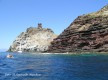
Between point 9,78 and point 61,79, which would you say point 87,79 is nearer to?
point 61,79

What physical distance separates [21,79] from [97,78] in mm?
15637

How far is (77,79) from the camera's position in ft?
184

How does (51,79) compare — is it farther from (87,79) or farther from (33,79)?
(87,79)

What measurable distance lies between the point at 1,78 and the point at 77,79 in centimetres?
1601

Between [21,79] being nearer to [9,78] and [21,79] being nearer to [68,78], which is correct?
[9,78]

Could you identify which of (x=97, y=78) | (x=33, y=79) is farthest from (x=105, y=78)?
(x=33, y=79)

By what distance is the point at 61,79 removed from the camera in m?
56.7

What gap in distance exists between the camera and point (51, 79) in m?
56.4

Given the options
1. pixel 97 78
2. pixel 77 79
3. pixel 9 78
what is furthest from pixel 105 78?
pixel 9 78

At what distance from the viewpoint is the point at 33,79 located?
5619cm

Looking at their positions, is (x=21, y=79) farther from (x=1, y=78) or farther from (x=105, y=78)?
(x=105, y=78)

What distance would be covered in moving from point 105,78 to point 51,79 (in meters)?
11.0

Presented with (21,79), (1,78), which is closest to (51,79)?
(21,79)

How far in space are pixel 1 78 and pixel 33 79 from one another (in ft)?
23.4
